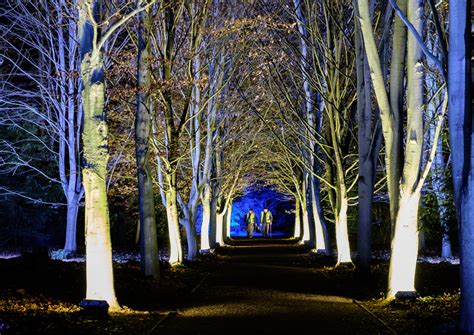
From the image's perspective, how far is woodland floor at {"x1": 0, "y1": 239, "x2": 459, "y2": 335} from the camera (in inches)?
339

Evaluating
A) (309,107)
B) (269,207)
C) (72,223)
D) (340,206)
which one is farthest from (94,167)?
(269,207)

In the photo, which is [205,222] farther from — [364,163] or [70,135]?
[364,163]

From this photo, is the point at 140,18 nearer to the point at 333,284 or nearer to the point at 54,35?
the point at 333,284

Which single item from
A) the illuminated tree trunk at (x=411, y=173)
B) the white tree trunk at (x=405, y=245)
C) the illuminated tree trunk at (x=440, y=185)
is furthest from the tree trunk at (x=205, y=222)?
the illuminated tree trunk at (x=411, y=173)

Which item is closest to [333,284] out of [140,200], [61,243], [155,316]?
[140,200]

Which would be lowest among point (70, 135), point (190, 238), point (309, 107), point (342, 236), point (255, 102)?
point (190, 238)

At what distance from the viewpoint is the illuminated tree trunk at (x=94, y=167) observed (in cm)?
971

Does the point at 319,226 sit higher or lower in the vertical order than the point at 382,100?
lower

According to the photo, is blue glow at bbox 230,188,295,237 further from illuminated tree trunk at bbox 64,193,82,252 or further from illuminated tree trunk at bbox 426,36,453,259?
illuminated tree trunk at bbox 426,36,453,259

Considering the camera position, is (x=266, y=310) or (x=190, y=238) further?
(x=190, y=238)

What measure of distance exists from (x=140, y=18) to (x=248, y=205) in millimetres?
57819

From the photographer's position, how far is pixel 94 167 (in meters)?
9.80

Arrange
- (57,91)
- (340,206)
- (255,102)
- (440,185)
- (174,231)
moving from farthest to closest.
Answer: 1. (255,102)
2. (57,91)
3. (440,185)
4. (340,206)
5. (174,231)

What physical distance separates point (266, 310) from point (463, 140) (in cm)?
498
